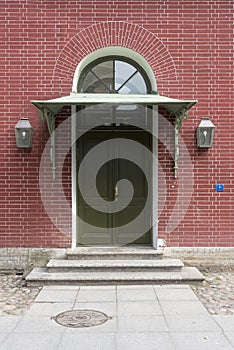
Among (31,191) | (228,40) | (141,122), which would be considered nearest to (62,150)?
(31,191)

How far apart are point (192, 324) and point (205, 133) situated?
11.8 feet

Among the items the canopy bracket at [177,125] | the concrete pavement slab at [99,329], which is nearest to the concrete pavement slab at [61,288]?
the concrete pavement slab at [99,329]

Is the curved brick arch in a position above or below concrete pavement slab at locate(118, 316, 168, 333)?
above

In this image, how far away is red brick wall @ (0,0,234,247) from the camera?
7680 millimetres

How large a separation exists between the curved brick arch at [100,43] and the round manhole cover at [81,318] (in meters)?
4.04

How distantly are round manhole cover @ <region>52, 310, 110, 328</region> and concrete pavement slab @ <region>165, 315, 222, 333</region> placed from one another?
2.66 ft

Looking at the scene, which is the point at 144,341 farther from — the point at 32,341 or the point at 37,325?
the point at 37,325

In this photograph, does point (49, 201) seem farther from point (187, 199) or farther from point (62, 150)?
point (187, 199)

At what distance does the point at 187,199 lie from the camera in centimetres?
773

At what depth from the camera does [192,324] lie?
5.10 metres

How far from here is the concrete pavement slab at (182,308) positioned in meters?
5.48

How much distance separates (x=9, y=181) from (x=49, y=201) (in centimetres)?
80

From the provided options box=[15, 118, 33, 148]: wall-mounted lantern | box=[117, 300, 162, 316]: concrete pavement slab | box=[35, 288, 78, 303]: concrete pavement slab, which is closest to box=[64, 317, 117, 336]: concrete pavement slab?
box=[117, 300, 162, 316]: concrete pavement slab

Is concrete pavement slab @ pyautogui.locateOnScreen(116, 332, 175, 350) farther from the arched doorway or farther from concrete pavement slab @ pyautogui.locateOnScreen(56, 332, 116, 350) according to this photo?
the arched doorway
